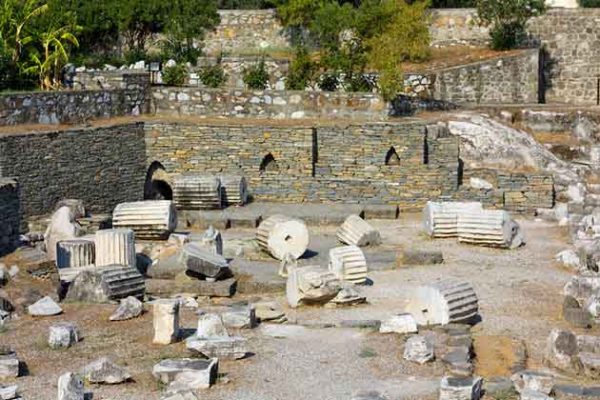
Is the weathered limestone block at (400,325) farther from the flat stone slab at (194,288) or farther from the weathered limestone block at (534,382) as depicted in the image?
the flat stone slab at (194,288)

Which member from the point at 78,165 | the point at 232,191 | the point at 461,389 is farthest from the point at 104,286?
the point at 78,165

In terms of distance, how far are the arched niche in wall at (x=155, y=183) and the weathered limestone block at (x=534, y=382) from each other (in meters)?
15.9

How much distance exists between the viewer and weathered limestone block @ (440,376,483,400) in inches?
591

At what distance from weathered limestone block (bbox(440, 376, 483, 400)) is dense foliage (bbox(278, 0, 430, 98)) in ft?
52.5

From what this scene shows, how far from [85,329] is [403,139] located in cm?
1273

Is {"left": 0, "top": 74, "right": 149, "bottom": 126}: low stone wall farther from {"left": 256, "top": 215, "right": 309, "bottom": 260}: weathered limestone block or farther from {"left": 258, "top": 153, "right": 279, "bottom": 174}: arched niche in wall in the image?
{"left": 256, "top": 215, "right": 309, "bottom": 260}: weathered limestone block

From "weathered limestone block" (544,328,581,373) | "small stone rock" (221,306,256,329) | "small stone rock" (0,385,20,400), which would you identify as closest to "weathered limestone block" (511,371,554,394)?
"weathered limestone block" (544,328,581,373)

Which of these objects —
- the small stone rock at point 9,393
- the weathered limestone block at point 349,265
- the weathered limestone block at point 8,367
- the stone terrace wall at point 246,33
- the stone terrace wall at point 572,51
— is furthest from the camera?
the stone terrace wall at point 246,33

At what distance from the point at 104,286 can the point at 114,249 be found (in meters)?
1.97

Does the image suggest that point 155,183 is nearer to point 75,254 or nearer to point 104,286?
point 75,254

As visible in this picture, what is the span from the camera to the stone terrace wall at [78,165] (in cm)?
2723

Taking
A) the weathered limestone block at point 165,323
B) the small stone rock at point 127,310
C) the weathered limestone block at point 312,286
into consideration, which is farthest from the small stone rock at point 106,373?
the weathered limestone block at point 312,286

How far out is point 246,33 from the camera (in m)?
39.8

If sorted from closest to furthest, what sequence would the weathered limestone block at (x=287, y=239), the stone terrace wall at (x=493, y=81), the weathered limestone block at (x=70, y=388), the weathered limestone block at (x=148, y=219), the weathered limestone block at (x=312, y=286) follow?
the weathered limestone block at (x=70, y=388), the weathered limestone block at (x=312, y=286), the weathered limestone block at (x=287, y=239), the weathered limestone block at (x=148, y=219), the stone terrace wall at (x=493, y=81)
